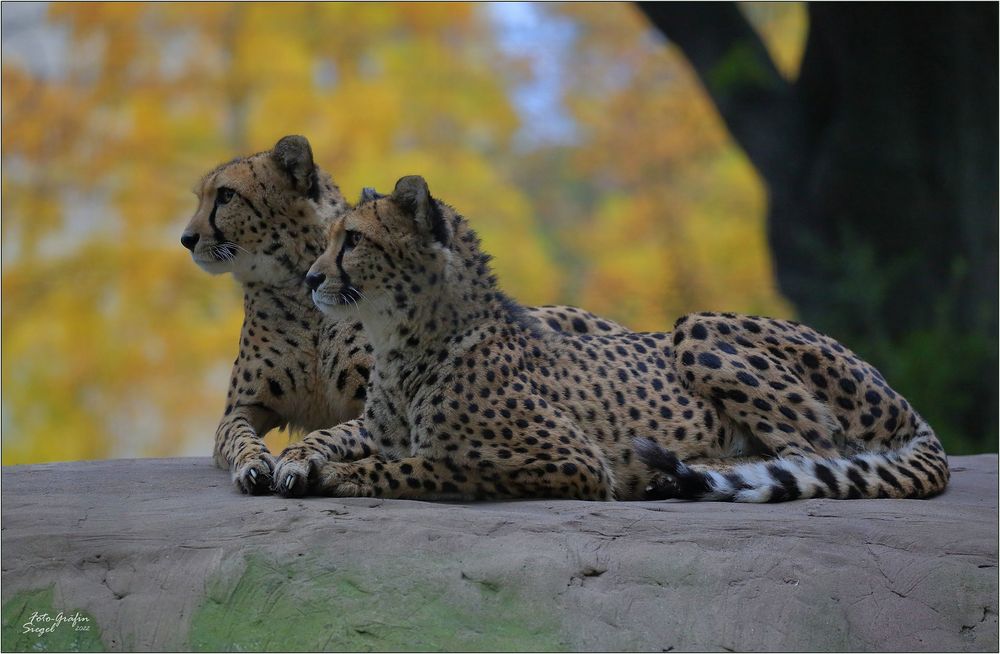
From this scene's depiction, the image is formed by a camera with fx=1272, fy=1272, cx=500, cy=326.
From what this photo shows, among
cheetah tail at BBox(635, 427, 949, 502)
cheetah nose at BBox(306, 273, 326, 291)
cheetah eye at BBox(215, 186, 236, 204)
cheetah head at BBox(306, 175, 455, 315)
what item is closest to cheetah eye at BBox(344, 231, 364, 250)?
cheetah head at BBox(306, 175, 455, 315)

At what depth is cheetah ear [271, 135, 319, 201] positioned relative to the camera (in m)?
4.79

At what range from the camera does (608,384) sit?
174 inches

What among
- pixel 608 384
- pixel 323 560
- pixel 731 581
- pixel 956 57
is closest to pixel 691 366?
pixel 608 384

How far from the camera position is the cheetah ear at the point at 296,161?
188 inches

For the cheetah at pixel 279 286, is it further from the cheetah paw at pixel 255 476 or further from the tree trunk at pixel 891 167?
the tree trunk at pixel 891 167

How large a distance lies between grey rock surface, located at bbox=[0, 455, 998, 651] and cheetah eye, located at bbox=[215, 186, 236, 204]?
1453 mm

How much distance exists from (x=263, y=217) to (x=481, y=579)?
207 centimetres

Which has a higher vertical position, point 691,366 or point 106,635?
point 691,366

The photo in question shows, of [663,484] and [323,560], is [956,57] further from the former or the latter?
[323,560]

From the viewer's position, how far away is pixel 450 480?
3926 mm

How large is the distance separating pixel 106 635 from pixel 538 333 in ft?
6.31

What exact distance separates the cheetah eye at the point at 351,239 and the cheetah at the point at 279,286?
639 mm

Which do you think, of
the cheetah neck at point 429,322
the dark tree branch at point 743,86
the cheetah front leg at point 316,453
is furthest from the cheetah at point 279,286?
the dark tree branch at point 743,86

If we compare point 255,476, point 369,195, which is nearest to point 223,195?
point 369,195
